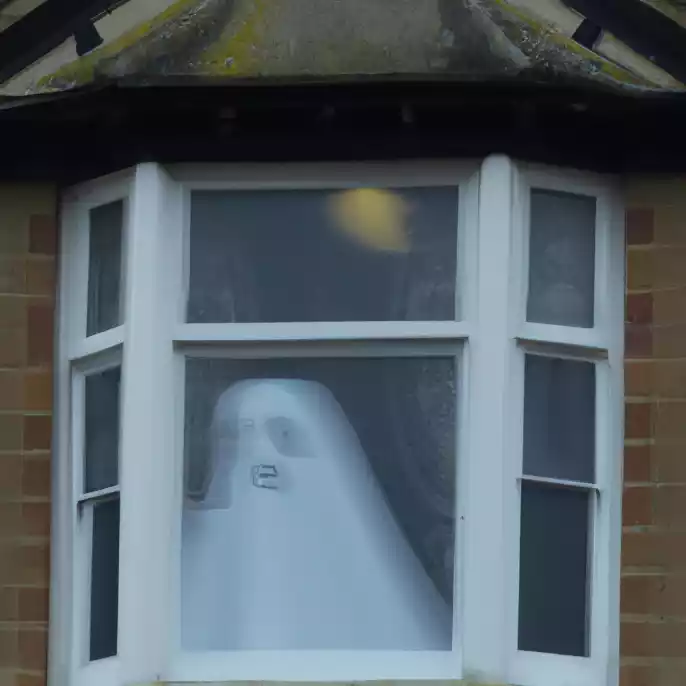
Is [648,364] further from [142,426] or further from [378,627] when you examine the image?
[142,426]

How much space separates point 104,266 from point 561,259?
4.94ft

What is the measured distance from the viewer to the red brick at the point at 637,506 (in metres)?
5.56

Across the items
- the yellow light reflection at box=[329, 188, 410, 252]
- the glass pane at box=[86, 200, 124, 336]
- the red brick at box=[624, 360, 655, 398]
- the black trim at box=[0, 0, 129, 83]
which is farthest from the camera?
the black trim at box=[0, 0, 129, 83]

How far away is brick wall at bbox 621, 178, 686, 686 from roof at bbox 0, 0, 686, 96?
470 millimetres

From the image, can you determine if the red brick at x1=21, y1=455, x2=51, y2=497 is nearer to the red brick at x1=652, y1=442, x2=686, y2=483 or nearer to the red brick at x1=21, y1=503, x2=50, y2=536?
the red brick at x1=21, y1=503, x2=50, y2=536

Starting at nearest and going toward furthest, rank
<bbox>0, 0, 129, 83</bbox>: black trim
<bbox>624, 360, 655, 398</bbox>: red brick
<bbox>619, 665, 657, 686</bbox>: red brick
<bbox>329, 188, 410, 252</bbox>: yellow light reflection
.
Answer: <bbox>619, 665, 657, 686</bbox>: red brick, <bbox>624, 360, 655, 398</bbox>: red brick, <bbox>329, 188, 410, 252</bbox>: yellow light reflection, <bbox>0, 0, 129, 83</bbox>: black trim

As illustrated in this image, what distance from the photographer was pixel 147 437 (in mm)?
5531

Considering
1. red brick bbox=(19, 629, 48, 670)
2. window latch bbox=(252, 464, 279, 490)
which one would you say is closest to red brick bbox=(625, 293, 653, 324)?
window latch bbox=(252, 464, 279, 490)

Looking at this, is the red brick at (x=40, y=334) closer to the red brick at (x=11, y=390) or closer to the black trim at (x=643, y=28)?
the red brick at (x=11, y=390)

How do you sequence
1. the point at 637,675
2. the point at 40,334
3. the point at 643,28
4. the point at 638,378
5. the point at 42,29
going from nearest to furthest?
1. the point at 637,675
2. the point at 638,378
3. the point at 40,334
4. the point at 643,28
5. the point at 42,29

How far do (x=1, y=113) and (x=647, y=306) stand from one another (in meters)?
2.18

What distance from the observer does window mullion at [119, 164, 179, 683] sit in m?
5.41

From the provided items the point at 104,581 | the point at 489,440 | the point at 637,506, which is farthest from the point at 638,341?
the point at 104,581

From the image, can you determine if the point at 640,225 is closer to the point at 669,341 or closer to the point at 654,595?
the point at 669,341
